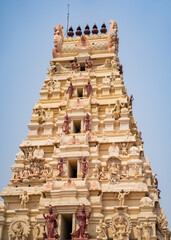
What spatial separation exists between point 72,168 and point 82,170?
2.21 metres

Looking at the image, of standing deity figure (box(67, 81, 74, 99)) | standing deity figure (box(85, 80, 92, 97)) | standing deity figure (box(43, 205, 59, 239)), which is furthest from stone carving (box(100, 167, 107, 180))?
standing deity figure (box(67, 81, 74, 99))

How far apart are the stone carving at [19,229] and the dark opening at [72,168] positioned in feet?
15.2

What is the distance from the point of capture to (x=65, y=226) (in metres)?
23.2

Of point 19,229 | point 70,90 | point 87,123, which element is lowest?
point 19,229

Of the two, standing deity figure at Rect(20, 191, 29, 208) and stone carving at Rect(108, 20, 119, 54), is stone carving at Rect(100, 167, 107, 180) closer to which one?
standing deity figure at Rect(20, 191, 29, 208)

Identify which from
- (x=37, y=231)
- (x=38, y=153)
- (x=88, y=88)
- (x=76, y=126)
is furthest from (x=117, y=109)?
(x=37, y=231)

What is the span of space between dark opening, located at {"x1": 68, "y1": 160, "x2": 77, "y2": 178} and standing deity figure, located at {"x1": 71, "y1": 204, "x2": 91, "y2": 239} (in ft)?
12.7

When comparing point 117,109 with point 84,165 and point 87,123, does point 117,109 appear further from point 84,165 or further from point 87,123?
point 84,165

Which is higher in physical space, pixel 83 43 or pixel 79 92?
pixel 83 43

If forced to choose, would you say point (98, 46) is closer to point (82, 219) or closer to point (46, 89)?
point (46, 89)

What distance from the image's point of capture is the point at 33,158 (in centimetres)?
2611

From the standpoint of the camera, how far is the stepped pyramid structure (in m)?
22.1

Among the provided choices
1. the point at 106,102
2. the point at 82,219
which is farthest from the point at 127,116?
the point at 82,219

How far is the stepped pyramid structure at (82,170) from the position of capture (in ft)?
72.4
